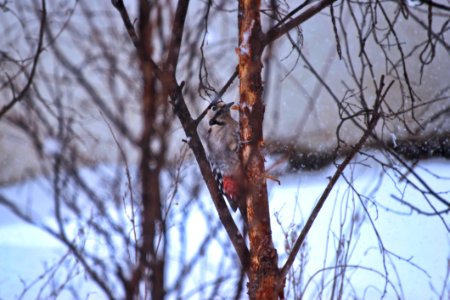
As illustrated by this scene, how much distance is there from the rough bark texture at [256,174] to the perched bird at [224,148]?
0.28m

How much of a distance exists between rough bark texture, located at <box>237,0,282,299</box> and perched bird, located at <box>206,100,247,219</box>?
0.28 meters

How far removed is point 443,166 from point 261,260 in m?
2.77

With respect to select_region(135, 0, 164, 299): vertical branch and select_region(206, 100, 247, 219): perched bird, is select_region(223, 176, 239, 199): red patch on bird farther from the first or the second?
select_region(135, 0, 164, 299): vertical branch

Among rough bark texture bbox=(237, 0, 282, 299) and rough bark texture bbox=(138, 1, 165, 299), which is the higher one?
rough bark texture bbox=(237, 0, 282, 299)

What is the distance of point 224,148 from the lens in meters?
2.04

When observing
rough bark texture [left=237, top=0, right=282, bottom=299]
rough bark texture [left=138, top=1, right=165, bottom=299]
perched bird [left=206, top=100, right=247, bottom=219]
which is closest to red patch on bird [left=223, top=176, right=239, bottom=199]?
perched bird [left=206, top=100, right=247, bottom=219]

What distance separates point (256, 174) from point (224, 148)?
660 millimetres

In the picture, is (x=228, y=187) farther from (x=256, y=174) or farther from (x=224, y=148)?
(x=256, y=174)

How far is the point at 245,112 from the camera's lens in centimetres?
140

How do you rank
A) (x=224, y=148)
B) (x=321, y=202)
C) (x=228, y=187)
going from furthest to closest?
(x=224, y=148)
(x=228, y=187)
(x=321, y=202)

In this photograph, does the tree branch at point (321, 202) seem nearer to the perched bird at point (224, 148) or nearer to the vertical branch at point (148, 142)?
the perched bird at point (224, 148)

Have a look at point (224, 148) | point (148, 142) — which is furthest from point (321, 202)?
point (148, 142)

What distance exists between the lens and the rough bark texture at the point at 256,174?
1367 millimetres

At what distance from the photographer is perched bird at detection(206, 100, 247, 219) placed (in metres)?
1.79
